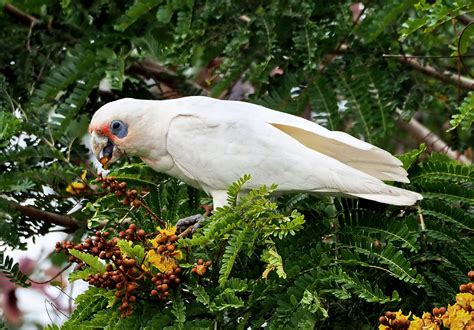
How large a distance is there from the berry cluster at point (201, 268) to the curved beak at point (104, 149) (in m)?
0.92

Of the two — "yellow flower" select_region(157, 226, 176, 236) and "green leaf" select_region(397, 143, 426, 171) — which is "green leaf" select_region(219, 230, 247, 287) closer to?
"yellow flower" select_region(157, 226, 176, 236)

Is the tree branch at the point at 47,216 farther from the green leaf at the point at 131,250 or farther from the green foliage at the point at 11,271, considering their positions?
the green leaf at the point at 131,250

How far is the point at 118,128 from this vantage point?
3.68 m

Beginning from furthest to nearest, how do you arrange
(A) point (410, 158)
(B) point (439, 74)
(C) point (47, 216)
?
(B) point (439, 74) < (C) point (47, 216) < (A) point (410, 158)

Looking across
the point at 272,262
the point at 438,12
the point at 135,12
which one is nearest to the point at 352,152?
the point at 438,12

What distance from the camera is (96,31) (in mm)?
4977

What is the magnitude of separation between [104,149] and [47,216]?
881 millimetres

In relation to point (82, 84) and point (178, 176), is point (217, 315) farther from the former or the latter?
point (82, 84)

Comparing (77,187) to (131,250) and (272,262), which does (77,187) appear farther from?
(272,262)

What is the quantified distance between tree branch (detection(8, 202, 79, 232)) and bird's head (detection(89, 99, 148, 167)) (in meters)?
0.69

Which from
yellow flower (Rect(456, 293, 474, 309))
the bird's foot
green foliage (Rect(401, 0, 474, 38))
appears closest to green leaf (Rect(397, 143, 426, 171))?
green foliage (Rect(401, 0, 474, 38))

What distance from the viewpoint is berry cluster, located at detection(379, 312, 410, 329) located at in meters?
2.67

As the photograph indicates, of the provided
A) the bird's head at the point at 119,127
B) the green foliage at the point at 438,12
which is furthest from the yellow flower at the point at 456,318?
the bird's head at the point at 119,127

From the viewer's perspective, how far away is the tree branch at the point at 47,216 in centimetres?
429
